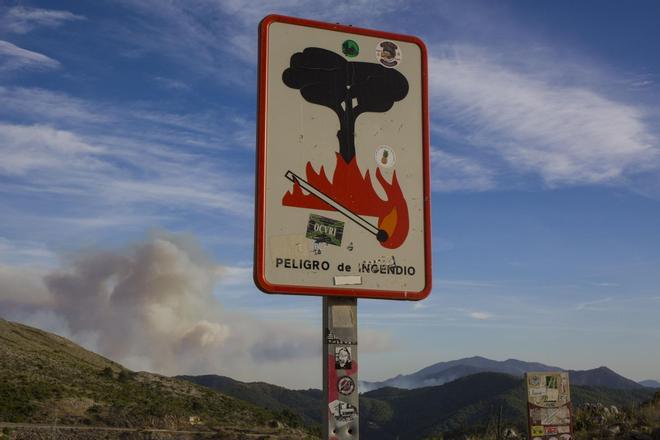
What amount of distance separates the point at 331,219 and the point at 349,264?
32cm

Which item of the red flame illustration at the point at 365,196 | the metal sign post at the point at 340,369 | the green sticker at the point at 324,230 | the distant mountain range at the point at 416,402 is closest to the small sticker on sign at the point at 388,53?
the red flame illustration at the point at 365,196

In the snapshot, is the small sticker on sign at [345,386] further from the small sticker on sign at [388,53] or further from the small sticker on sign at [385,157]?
the small sticker on sign at [388,53]

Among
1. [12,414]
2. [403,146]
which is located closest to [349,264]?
[403,146]

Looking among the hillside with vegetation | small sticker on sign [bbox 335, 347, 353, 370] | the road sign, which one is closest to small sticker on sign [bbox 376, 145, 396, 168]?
the road sign

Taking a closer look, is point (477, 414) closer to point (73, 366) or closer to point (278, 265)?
point (73, 366)

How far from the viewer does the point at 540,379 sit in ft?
33.2

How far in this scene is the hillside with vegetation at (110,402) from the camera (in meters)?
31.2

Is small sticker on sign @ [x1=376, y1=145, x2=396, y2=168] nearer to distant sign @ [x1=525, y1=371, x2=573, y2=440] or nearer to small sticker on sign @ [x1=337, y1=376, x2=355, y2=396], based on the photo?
small sticker on sign @ [x1=337, y1=376, x2=355, y2=396]

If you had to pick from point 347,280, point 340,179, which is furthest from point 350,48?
point 347,280

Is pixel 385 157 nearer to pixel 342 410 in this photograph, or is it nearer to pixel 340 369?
pixel 340 369

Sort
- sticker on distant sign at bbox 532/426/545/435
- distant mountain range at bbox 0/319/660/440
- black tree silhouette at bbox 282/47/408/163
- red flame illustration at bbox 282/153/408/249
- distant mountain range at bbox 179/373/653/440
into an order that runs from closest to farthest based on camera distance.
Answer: red flame illustration at bbox 282/153/408/249 < black tree silhouette at bbox 282/47/408/163 < sticker on distant sign at bbox 532/426/545/435 < distant mountain range at bbox 0/319/660/440 < distant mountain range at bbox 179/373/653/440

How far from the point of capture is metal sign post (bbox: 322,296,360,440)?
13.7ft

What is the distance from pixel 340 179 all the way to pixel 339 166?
0.29 ft

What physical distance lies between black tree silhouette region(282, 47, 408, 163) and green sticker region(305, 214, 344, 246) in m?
0.44
